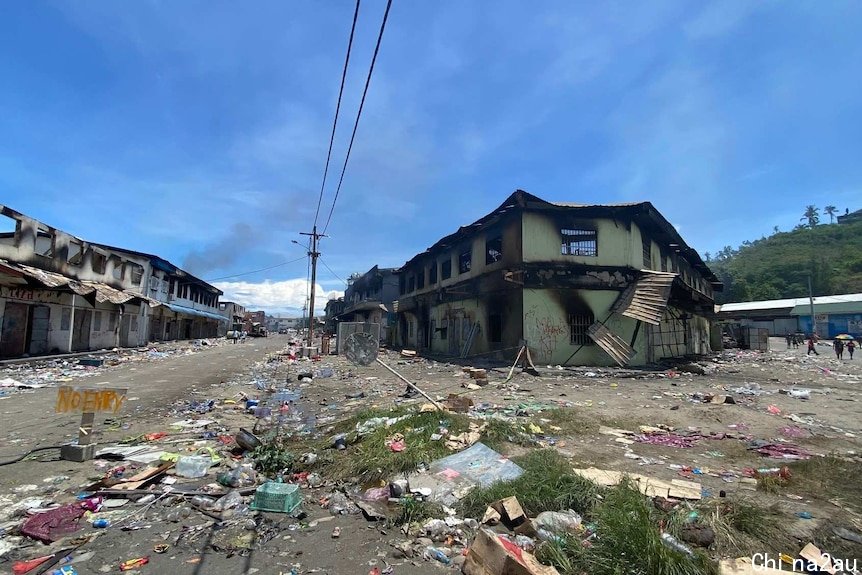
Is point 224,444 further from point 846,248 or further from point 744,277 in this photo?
point 846,248

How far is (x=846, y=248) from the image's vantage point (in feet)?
210

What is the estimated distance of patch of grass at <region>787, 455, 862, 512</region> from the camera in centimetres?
362

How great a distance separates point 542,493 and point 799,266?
260ft

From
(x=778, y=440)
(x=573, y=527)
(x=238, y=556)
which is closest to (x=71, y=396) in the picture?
(x=238, y=556)

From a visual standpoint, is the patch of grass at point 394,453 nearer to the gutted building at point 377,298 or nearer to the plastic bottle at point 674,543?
the plastic bottle at point 674,543

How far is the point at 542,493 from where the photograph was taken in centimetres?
355

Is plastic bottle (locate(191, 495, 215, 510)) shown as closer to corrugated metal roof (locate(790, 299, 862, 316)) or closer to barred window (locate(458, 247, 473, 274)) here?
barred window (locate(458, 247, 473, 274))

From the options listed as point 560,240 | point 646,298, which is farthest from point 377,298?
point 646,298

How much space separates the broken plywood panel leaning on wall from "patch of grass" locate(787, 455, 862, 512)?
9715 mm

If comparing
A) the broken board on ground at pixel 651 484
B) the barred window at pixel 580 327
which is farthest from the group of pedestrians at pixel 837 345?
the broken board on ground at pixel 651 484

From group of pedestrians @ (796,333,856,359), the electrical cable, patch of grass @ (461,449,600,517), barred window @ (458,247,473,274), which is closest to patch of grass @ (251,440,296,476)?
patch of grass @ (461,449,600,517)

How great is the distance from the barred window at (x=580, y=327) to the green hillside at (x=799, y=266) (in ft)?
186

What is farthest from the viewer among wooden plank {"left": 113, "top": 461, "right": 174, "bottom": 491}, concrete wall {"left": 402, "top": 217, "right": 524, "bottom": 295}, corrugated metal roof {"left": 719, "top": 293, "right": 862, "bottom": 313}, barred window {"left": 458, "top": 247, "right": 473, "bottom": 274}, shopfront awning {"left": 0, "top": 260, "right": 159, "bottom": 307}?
corrugated metal roof {"left": 719, "top": 293, "right": 862, "bottom": 313}

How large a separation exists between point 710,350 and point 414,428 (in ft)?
93.2
